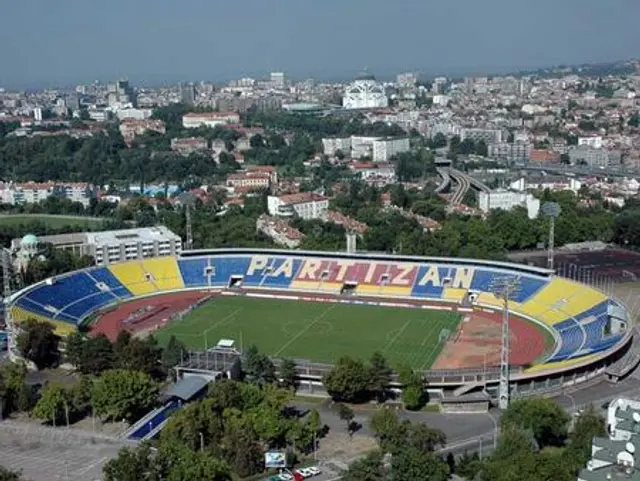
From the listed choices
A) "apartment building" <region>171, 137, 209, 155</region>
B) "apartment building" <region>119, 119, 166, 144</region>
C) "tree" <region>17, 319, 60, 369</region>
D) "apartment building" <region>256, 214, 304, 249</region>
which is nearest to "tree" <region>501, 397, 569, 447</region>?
"tree" <region>17, 319, 60, 369</region>

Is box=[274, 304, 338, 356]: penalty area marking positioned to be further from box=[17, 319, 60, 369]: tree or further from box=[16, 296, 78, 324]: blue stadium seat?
box=[16, 296, 78, 324]: blue stadium seat

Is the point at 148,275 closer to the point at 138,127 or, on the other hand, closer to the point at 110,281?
the point at 110,281

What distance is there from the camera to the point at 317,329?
37406mm

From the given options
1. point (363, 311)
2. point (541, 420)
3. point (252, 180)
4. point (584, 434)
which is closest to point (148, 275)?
point (363, 311)

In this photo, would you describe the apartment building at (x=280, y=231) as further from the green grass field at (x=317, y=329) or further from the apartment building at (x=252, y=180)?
the apartment building at (x=252, y=180)

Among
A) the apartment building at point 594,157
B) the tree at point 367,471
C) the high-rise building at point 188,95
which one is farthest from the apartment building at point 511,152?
the high-rise building at point 188,95

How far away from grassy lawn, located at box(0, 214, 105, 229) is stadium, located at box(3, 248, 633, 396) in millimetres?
21215

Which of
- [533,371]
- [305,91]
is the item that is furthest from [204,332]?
[305,91]

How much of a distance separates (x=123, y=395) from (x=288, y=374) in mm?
5886

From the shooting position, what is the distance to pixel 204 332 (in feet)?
121

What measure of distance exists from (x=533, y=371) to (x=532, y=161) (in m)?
68.4

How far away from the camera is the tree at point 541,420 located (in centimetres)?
2402

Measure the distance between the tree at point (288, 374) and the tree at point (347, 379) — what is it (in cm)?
156

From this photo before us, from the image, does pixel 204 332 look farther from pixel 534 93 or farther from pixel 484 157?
pixel 534 93
